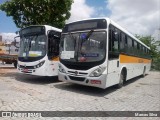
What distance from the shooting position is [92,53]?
8.68 meters

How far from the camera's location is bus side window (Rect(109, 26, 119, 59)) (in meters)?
8.80

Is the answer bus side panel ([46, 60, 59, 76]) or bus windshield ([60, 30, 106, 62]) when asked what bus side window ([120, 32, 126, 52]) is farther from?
bus side panel ([46, 60, 59, 76])

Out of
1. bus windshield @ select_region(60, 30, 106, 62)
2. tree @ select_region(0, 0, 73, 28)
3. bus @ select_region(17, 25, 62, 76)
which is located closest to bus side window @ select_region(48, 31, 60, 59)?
bus @ select_region(17, 25, 62, 76)

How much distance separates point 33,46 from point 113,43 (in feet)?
14.4

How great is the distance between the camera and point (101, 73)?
334 inches

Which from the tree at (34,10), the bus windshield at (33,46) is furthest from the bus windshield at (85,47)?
the tree at (34,10)

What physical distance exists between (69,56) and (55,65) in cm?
225

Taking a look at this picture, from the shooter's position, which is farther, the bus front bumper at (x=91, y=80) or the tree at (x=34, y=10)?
the tree at (x=34, y=10)

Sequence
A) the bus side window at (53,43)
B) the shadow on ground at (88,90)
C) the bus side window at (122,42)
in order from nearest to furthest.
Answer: the shadow on ground at (88,90) < the bus side window at (122,42) < the bus side window at (53,43)

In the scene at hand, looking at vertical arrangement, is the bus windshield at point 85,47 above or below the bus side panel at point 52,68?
above

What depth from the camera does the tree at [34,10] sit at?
13.7 meters

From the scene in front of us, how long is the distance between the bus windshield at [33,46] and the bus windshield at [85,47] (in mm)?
1691

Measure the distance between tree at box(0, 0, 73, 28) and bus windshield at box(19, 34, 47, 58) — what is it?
100 inches

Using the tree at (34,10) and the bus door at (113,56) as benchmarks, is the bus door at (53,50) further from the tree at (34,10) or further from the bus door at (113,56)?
the bus door at (113,56)
